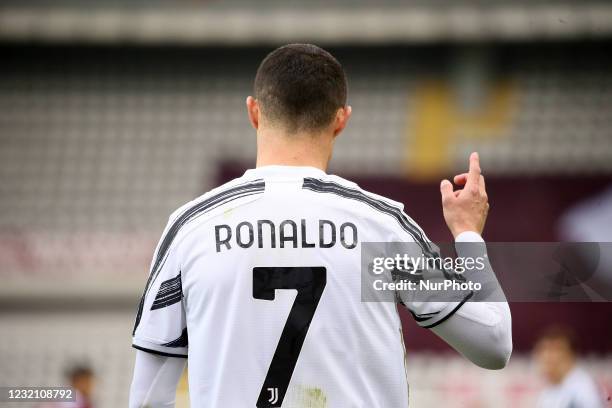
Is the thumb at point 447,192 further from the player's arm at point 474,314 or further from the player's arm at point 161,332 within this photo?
the player's arm at point 161,332

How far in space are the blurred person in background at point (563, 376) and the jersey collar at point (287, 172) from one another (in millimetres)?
4575

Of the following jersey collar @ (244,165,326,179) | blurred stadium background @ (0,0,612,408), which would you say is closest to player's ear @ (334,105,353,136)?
jersey collar @ (244,165,326,179)

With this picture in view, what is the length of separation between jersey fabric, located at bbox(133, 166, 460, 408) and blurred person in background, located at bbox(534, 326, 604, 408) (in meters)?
4.52

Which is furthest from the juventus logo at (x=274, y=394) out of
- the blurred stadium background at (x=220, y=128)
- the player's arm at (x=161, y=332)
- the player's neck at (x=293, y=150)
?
the blurred stadium background at (x=220, y=128)

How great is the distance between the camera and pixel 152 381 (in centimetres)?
192

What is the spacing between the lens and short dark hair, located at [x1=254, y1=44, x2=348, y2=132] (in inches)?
76.1

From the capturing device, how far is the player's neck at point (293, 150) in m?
1.92

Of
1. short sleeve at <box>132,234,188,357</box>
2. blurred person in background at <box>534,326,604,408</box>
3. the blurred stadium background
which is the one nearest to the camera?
short sleeve at <box>132,234,188,357</box>

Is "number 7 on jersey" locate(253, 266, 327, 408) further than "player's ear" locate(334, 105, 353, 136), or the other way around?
"player's ear" locate(334, 105, 353, 136)

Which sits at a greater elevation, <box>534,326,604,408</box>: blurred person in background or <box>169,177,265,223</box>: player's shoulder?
<box>169,177,265,223</box>: player's shoulder

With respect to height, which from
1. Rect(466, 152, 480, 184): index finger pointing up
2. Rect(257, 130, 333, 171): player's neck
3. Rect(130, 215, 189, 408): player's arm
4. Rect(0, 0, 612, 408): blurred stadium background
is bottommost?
Rect(130, 215, 189, 408): player's arm

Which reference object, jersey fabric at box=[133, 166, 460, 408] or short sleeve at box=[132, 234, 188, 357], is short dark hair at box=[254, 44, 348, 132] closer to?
jersey fabric at box=[133, 166, 460, 408]

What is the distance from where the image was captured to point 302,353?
179cm

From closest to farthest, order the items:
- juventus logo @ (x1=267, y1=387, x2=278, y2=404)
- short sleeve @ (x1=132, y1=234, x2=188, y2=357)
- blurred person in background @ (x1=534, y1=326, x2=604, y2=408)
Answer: juventus logo @ (x1=267, y1=387, x2=278, y2=404)
short sleeve @ (x1=132, y1=234, x2=188, y2=357)
blurred person in background @ (x1=534, y1=326, x2=604, y2=408)
